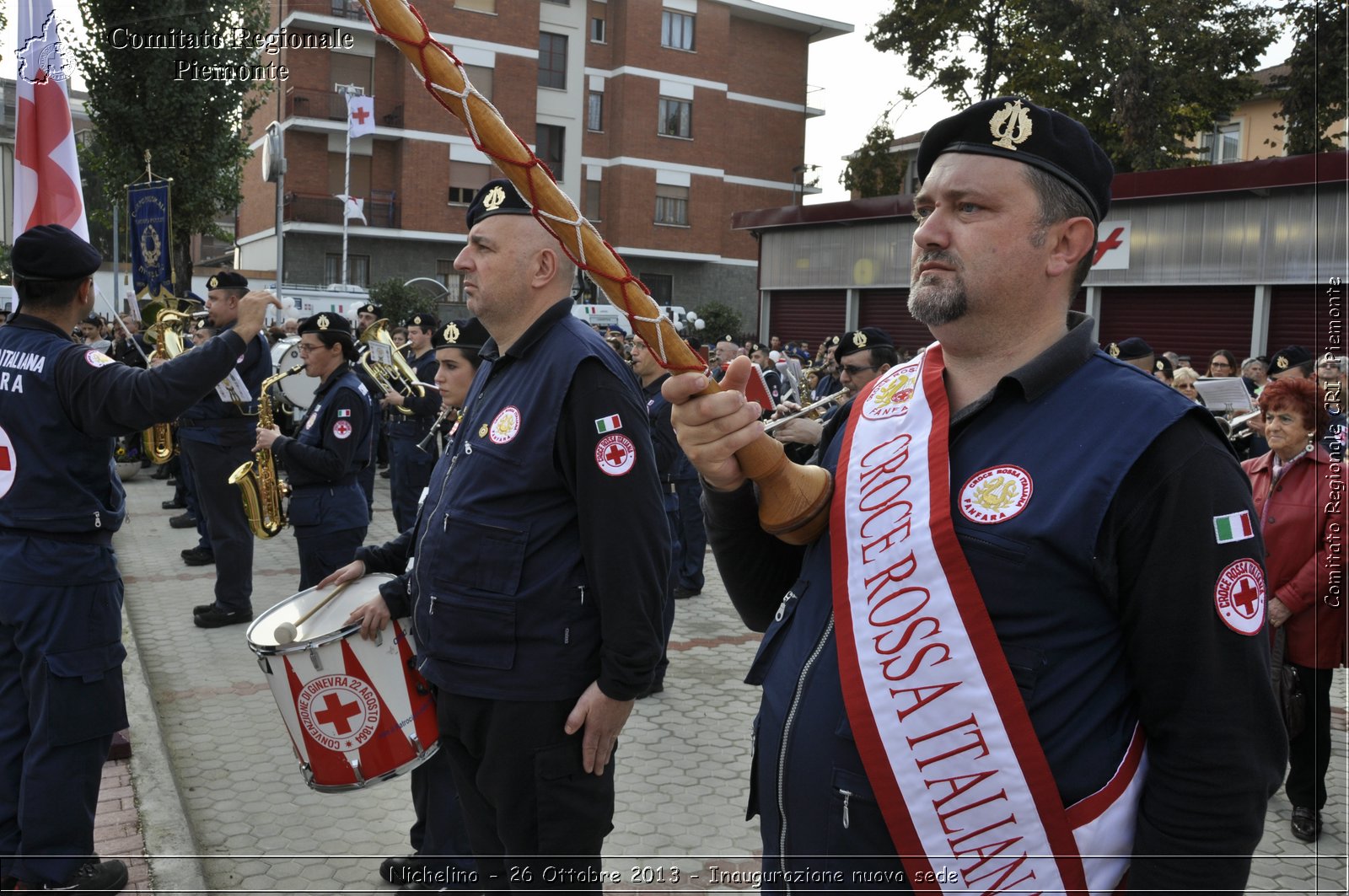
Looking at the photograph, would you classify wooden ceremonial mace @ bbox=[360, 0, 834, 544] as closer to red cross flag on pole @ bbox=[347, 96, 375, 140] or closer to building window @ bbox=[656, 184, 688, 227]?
red cross flag on pole @ bbox=[347, 96, 375, 140]

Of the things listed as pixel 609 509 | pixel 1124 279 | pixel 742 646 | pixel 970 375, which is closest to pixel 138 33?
pixel 742 646

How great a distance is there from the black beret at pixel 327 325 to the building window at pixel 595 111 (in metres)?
38.5

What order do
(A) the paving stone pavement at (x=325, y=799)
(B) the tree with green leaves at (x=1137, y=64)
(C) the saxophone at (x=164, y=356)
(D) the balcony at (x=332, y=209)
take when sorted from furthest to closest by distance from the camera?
(D) the balcony at (x=332, y=209)
(B) the tree with green leaves at (x=1137, y=64)
(C) the saxophone at (x=164, y=356)
(A) the paving stone pavement at (x=325, y=799)

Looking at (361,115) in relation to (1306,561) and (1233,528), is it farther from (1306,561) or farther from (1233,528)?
(1233,528)

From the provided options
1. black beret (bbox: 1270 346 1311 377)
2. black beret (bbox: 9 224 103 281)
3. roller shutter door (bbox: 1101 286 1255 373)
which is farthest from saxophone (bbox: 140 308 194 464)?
roller shutter door (bbox: 1101 286 1255 373)

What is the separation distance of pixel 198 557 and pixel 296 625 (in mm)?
7092

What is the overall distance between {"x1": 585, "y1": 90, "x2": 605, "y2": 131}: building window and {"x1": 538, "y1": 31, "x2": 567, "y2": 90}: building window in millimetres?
1811

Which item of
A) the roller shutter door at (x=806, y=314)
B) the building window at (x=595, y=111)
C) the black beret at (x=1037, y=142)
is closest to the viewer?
the black beret at (x=1037, y=142)

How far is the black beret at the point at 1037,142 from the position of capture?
1912 millimetres

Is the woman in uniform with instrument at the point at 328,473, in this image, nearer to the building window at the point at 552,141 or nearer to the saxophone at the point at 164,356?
the saxophone at the point at 164,356

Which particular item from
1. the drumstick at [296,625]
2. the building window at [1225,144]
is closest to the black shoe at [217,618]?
the drumstick at [296,625]

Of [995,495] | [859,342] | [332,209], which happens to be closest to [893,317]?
[332,209]

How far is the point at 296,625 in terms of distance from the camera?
3.68 metres

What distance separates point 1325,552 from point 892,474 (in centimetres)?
394
